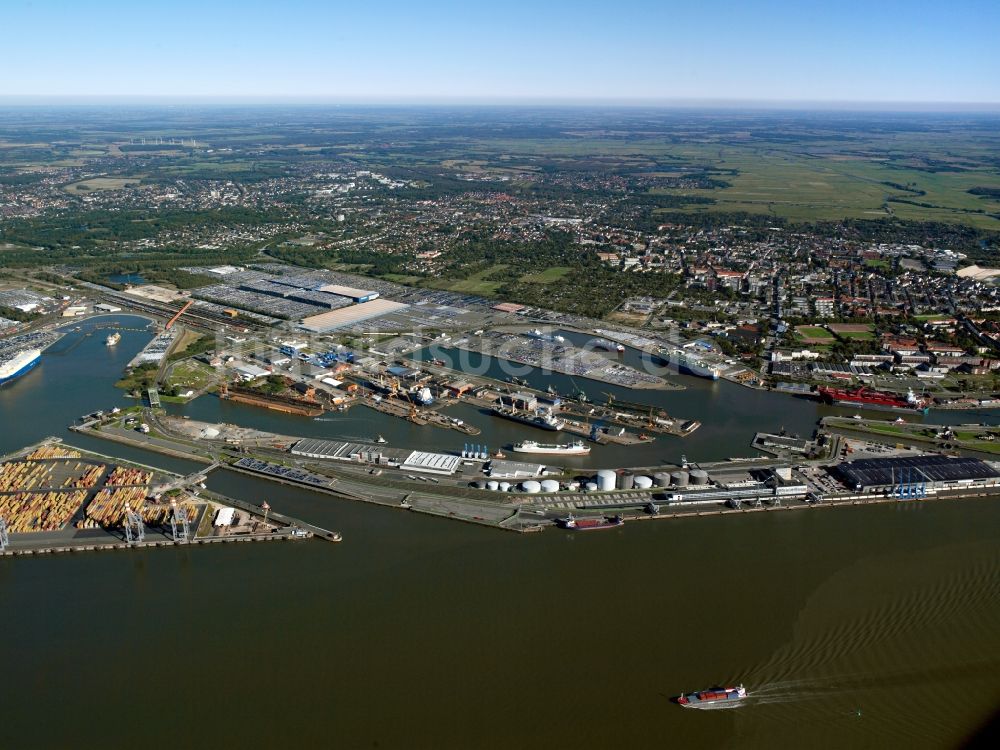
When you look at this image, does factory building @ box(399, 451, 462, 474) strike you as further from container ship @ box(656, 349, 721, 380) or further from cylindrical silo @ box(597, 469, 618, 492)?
container ship @ box(656, 349, 721, 380)

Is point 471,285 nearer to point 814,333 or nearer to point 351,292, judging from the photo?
point 351,292

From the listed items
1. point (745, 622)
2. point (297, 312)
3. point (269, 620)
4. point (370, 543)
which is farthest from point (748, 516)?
point (297, 312)

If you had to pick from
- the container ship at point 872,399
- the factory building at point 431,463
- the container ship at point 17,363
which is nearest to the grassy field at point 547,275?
the container ship at point 872,399

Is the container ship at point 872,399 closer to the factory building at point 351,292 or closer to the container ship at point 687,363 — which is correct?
the container ship at point 687,363

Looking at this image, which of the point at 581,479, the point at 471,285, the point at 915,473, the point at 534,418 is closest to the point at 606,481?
the point at 581,479

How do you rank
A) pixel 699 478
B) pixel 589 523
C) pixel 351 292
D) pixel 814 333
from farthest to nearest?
→ pixel 351 292, pixel 814 333, pixel 699 478, pixel 589 523

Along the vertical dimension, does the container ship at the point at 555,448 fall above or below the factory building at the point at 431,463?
below

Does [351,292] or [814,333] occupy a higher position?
[351,292]
